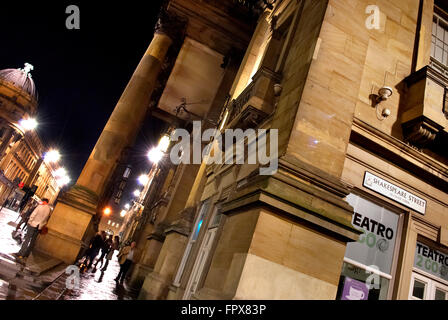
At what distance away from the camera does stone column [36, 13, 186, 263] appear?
35.2ft

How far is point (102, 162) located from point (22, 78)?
65.3 metres

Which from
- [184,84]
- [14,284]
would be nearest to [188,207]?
[14,284]

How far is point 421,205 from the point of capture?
6633 mm

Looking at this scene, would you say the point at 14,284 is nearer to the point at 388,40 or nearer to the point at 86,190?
the point at 86,190

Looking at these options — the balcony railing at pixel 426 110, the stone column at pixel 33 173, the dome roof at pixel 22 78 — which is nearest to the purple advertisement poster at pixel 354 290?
the balcony railing at pixel 426 110

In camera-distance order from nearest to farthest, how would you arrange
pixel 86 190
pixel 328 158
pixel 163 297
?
1. pixel 328 158
2. pixel 163 297
3. pixel 86 190

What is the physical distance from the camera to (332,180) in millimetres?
4957

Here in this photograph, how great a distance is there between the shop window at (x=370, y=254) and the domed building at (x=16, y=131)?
5842 centimetres

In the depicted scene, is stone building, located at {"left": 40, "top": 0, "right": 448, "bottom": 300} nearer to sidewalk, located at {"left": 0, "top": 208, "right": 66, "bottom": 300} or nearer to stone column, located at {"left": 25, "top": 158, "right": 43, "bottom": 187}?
sidewalk, located at {"left": 0, "top": 208, "right": 66, "bottom": 300}

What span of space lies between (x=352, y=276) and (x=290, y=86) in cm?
402

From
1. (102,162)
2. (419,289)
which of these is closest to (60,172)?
(102,162)

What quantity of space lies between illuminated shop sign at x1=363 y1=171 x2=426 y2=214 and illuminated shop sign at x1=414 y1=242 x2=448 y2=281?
2.98 feet

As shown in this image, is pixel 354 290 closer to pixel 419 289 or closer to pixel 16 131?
pixel 419 289

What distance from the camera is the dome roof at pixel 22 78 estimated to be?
60.7m
